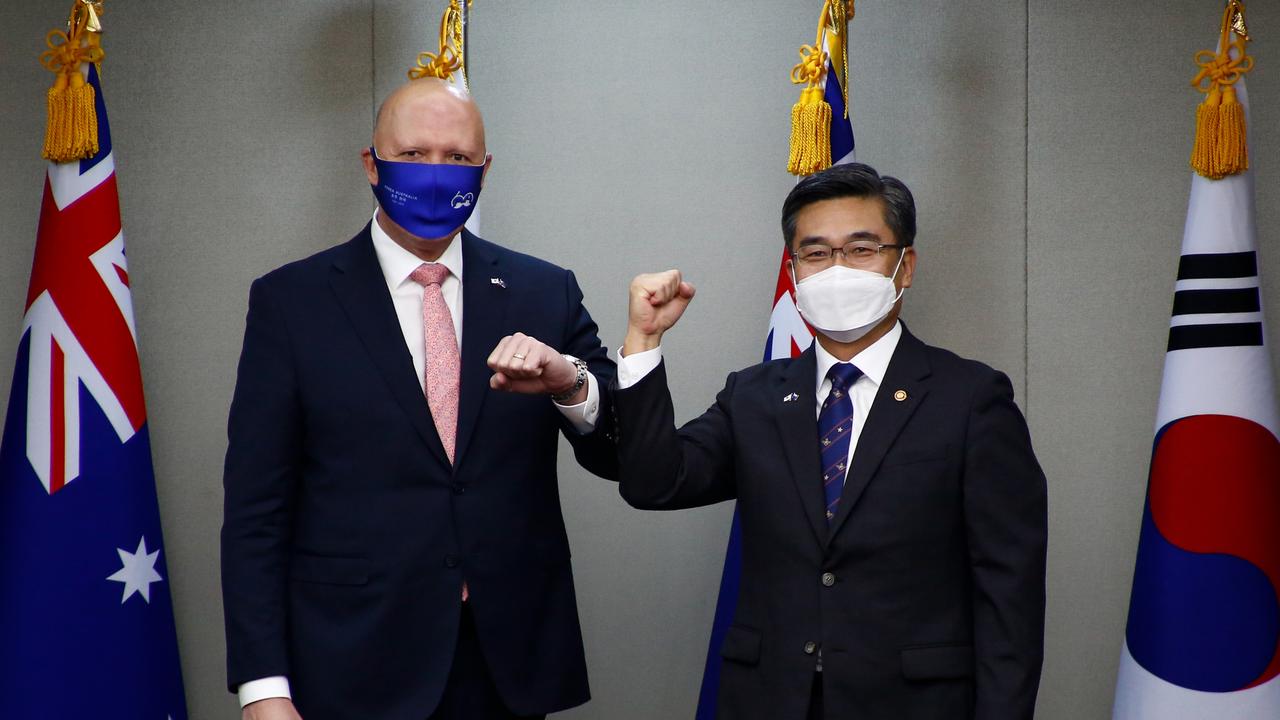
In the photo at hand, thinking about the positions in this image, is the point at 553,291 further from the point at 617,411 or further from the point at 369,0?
the point at 369,0

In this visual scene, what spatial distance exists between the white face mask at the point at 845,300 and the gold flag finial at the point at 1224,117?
1.24m

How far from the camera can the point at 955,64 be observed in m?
3.27

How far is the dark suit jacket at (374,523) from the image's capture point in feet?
6.33

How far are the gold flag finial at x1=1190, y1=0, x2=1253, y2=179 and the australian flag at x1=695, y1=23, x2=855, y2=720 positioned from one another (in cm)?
79

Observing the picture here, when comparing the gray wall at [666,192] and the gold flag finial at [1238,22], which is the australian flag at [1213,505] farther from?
the gray wall at [666,192]

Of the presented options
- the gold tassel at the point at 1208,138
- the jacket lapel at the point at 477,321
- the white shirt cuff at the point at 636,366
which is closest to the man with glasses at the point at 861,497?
Result: the white shirt cuff at the point at 636,366

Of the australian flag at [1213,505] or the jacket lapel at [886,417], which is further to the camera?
the australian flag at [1213,505]

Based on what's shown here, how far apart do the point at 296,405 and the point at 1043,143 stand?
7.16ft

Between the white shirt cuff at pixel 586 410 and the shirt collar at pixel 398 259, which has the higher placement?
the shirt collar at pixel 398 259

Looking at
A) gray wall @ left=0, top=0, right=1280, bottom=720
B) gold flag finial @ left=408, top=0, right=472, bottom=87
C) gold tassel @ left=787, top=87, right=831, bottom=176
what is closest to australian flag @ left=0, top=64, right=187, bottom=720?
gray wall @ left=0, top=0, right=1280, bottom=720

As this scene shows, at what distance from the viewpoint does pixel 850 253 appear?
200cm

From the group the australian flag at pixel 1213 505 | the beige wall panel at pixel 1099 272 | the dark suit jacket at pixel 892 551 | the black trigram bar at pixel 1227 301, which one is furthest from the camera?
the beige wall panel at pixel 1099 272

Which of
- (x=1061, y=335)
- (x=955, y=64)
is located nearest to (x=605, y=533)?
(x=1061, y=335)

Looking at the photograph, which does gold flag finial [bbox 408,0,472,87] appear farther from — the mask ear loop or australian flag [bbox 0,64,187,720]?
the mask ear loop
